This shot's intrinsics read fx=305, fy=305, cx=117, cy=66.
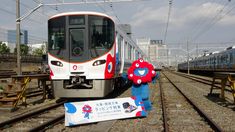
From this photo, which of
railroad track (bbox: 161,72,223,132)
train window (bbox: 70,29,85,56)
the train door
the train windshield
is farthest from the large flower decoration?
train window (bbox: 70,29,85,56)

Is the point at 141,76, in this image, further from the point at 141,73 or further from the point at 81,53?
the point at 81,53

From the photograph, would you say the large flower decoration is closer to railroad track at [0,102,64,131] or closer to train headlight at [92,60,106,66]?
train headlight at [92,60,106,66]

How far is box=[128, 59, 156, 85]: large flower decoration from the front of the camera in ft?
30.3

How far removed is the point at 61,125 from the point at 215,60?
113 ft

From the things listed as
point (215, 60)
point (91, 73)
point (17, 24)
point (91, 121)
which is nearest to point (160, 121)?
point (91, 121)

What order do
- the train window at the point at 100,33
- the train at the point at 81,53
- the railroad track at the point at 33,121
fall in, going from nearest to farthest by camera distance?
the railroad track at the point at 33,121
the train at the point at 81,53
the train window at the point at 100,33

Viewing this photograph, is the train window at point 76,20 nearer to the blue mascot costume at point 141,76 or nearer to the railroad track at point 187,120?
the blue mascot costume at point 141,76

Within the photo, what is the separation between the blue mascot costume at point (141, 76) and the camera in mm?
9258

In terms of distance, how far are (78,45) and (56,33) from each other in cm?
100

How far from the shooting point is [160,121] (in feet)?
27.0

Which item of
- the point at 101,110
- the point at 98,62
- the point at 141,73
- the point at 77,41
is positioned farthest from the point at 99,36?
the point at 101,110

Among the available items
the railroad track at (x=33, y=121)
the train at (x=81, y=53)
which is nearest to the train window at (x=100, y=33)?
the train at (x=81, y=53)

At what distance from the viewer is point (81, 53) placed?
10.9m

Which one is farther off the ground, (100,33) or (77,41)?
(100,33)
